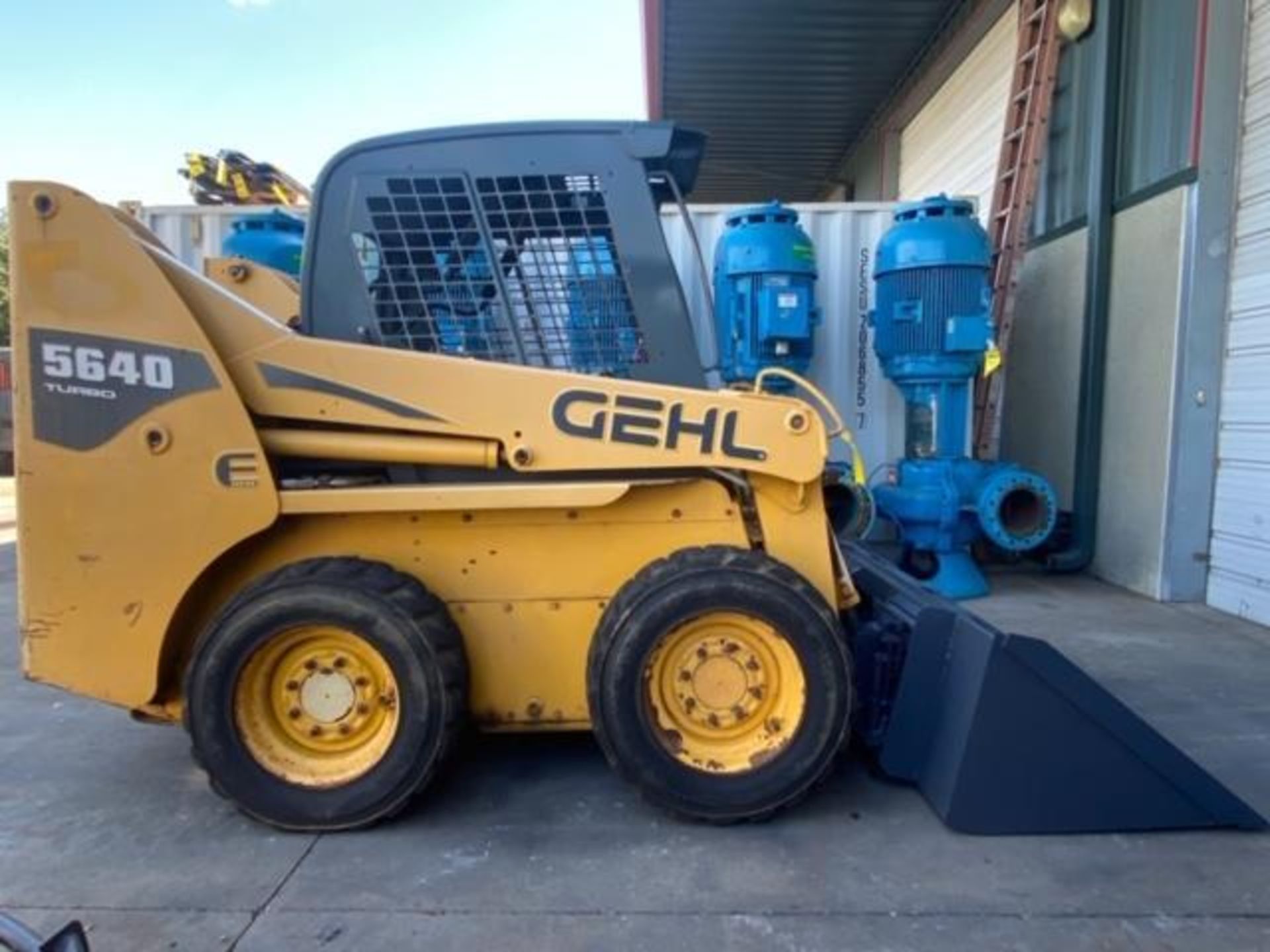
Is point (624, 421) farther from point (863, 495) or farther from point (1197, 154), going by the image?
point (1197, 154)

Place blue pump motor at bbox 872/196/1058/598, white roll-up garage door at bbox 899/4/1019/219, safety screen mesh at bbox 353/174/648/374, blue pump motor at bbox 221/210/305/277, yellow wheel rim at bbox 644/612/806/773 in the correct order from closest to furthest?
yellow wheel rim at bbox 644/612/806/773 < safety screen mesh at bbox 353/174/648/374 < blue pump motor at bbox 872/196/1058/598 < blue pump motor at bbox 221/210/305/277 < white roll-up garage door at bbox 899/4/1019/219

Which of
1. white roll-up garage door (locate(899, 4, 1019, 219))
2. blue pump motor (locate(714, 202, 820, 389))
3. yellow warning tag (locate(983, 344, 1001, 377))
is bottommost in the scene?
yellow warning tag (locate(983, 344, 1001, 377))

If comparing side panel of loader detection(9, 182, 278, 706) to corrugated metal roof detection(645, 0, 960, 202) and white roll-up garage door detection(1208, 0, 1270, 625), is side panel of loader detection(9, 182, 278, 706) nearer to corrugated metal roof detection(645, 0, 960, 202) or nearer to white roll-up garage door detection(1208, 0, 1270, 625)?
white roll-up garage door detection(1208, 0, 1270, 625)

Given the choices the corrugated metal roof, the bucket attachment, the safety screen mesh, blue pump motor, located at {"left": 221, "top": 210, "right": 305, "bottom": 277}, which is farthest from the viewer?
the corrugated metal roof

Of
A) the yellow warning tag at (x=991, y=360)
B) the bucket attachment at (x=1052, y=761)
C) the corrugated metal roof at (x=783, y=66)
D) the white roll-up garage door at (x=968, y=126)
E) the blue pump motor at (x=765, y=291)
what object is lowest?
the bucket attachment at (x=1052, y=761)

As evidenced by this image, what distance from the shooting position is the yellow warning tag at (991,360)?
→ 20.8 feet

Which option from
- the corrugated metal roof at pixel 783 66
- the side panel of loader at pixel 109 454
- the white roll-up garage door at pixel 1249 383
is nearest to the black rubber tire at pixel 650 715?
the side panel of loader at pixel 109 454

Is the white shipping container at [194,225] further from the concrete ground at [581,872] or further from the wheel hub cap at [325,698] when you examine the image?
the wheel hub cap at [325,698]

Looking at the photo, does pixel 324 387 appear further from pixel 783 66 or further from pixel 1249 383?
pixel 783 66

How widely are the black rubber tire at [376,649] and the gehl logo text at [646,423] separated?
0.86m

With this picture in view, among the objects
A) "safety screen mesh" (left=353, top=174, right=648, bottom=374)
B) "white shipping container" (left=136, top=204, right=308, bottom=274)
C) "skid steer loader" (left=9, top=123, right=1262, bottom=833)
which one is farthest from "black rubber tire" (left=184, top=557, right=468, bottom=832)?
"white shipping container" (left=136, top=204, right=308, bottom=274)

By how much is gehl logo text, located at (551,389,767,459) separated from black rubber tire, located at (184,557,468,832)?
2.81 ft

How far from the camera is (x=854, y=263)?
7.55m

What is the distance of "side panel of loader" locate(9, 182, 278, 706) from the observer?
295 cm
